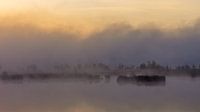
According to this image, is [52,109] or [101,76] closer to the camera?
[52,109]

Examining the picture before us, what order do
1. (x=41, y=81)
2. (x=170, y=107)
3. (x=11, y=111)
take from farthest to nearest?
(x=41, y=81)
(x=170, y=107)
(x=11, y=111)

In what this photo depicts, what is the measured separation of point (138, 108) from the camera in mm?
32844

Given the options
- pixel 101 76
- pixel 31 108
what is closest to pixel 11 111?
pixel 31 108

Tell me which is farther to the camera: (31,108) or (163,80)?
(163,80)

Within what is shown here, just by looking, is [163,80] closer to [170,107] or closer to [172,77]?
[172,77]

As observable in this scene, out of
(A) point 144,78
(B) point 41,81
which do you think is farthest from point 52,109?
(B) point 41,81

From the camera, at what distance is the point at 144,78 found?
73188mm

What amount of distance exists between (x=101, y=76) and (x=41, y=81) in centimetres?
859

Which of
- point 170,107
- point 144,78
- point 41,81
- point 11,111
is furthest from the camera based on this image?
point 41,81

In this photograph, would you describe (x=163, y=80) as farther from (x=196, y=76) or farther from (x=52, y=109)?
(x=52, y=109)

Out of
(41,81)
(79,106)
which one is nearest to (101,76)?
(41,81)

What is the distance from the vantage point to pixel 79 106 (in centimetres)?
3353

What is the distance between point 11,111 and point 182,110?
311 inches

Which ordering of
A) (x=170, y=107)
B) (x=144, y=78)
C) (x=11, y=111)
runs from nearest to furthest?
1. (x=11, y=111)
2. (x=170, y=107)
3. (x=144, y=78)
